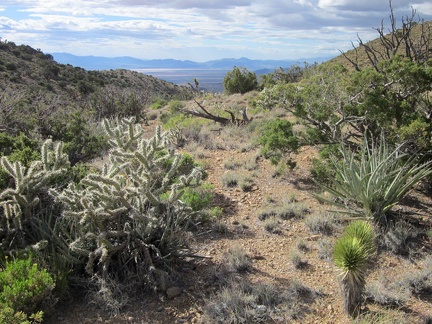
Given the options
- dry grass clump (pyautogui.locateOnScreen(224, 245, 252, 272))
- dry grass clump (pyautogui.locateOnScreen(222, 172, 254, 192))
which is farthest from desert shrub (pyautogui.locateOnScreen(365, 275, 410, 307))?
dry grass clump (pyautogui.locateOnScreen(222, 172, 254, 192))

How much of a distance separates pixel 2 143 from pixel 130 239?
3.25 meters

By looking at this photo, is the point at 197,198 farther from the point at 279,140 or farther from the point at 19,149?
the point at 19,149

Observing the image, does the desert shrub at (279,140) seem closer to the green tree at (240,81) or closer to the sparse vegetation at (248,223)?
the sparse vegetation at (248,223)

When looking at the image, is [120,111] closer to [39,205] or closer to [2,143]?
[2,143]

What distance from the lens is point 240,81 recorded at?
20.9m

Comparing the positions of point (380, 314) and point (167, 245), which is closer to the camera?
point (380, 314)

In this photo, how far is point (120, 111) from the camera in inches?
586

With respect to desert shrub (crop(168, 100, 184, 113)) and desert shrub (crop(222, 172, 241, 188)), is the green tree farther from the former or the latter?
desert shrub (crop(222, 172, 241, 188))

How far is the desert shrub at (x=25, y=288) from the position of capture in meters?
3.19

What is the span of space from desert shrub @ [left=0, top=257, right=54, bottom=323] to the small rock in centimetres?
108

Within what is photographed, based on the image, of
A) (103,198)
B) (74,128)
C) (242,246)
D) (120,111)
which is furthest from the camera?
(120,111)

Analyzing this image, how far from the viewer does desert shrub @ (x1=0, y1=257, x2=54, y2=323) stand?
319 centimetres

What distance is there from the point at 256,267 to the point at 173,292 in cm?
106

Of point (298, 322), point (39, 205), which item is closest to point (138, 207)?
point (39, 205)
